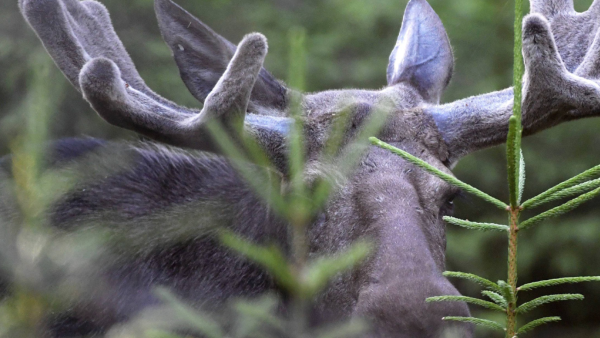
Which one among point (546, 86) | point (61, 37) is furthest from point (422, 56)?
point (61, 37)

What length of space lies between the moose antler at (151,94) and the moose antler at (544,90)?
821mm

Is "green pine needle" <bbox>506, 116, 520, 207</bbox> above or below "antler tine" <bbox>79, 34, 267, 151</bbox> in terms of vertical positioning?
A: above

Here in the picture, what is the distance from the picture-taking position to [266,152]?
10.2 ft

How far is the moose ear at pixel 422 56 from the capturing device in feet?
12.5

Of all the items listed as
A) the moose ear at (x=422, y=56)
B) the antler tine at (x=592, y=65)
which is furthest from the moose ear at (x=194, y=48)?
the antler tine at (x=592, y=65)

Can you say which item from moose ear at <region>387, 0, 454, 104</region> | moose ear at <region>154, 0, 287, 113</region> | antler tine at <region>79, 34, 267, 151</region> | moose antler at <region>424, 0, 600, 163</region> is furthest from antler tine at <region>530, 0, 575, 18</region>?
antler tine at <region>79, 34, 267, 151</region>

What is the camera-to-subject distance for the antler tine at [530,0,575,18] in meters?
3.67

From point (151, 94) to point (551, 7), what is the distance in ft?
6.94

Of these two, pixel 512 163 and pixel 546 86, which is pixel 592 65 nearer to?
pixel 546 86

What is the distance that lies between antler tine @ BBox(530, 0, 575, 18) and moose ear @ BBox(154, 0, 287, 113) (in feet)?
4.49

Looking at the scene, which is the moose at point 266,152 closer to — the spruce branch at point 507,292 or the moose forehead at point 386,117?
the moose forehead at point 386,117

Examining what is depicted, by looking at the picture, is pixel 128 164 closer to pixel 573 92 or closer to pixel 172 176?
pixel 172 176

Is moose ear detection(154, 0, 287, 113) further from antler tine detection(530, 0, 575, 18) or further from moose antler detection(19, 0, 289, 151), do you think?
antler tine detection(530, 0, 575, 18)

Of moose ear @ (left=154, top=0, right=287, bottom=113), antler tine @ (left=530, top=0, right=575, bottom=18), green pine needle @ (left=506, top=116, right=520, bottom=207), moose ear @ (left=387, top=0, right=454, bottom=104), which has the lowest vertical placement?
moose ear @ (left=154, top=0, right=287, bottom=113)
